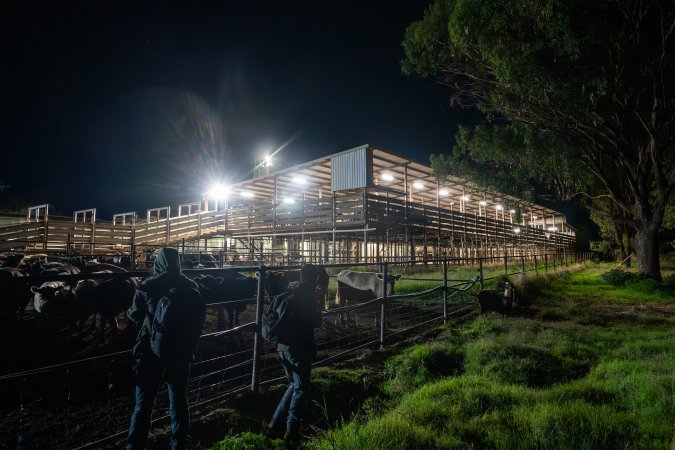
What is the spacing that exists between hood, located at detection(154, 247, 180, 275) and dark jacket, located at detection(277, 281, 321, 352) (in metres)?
1.21

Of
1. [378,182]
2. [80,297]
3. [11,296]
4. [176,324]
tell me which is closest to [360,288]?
[80,297]

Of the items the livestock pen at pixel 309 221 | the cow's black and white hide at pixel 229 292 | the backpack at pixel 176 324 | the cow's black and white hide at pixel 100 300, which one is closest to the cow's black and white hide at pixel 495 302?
the livestock pen at pixel 309 221

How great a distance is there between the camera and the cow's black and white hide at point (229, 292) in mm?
8688

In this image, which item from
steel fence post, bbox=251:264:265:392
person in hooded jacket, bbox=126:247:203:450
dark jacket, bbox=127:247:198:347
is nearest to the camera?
person in hooded jacket, bbox=126:247:203:450

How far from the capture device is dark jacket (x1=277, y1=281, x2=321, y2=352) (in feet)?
12.3

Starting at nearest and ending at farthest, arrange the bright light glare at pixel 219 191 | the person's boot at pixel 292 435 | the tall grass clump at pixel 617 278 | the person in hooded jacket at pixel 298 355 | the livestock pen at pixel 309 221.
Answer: the person's boot at pixel 292 435 → the person in hooded jacket at pixel 298 355 → the tall grass clump at pixel 617 278 → the livestock pen at pixel 309 221 → the bright light glare at pixel 219 191

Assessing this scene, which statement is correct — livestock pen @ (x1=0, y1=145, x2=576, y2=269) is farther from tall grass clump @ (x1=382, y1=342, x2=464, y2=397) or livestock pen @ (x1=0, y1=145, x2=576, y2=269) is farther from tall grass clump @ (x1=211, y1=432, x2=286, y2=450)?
tall grass clump @ (x1=211, y1=432, x2=286, y2=450)

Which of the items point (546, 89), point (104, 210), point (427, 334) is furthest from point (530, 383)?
point (104, 210)

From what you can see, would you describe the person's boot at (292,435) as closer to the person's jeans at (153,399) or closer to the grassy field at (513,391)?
the grassy field at (513,391)

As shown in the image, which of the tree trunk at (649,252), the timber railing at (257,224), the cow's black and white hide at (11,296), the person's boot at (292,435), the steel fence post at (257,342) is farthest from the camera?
the timber railing at (257,224)

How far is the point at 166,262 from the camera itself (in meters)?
3.38

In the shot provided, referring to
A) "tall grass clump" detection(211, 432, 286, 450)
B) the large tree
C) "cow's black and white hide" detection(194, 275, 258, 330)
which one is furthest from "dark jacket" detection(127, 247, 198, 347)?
the large tree

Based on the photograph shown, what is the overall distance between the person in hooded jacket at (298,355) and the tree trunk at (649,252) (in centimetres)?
2048

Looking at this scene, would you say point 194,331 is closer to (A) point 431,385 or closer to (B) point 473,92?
(A) point 431,385
